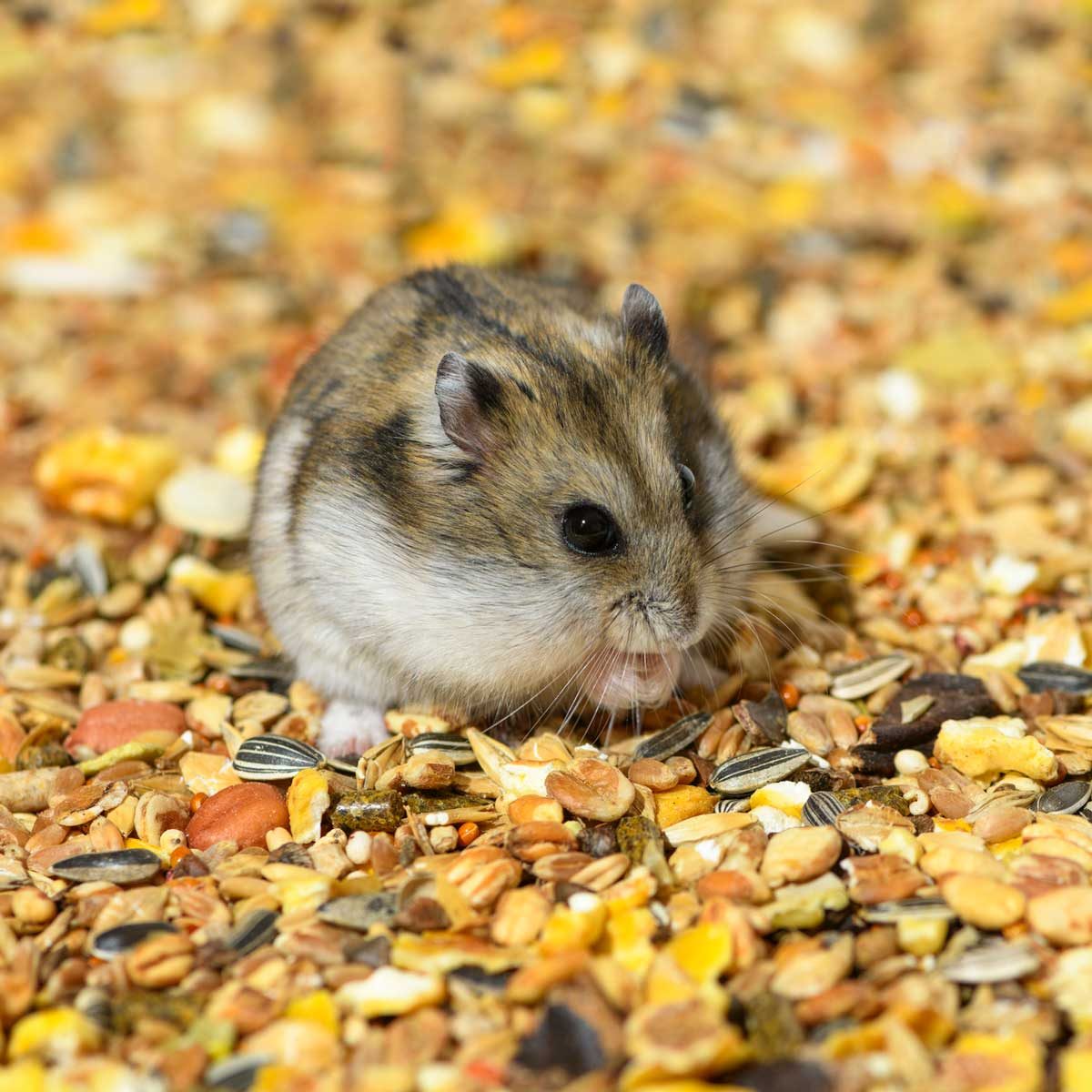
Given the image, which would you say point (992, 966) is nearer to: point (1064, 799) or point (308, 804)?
point (1064, 799)

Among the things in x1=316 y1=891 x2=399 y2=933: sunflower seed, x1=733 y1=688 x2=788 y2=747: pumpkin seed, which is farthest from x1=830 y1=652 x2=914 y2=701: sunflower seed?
x1=316 y1=891 x2=399 y2=933: sunflower seed

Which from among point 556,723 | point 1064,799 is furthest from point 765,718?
point 1064,799

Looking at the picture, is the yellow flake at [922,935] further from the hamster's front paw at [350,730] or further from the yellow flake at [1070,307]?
the yellow flake at [1070,307]

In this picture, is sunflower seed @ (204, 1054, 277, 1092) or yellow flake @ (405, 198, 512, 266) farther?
yellow flake @ (405, 198, 512, 266)

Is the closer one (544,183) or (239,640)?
(239,640)

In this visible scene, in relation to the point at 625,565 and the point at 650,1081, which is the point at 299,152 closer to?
the point at 625,565

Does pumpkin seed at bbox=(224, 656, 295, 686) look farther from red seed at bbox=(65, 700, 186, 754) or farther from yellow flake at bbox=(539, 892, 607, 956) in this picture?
yellow flake at bbox=(539, 892, 607, 956)
